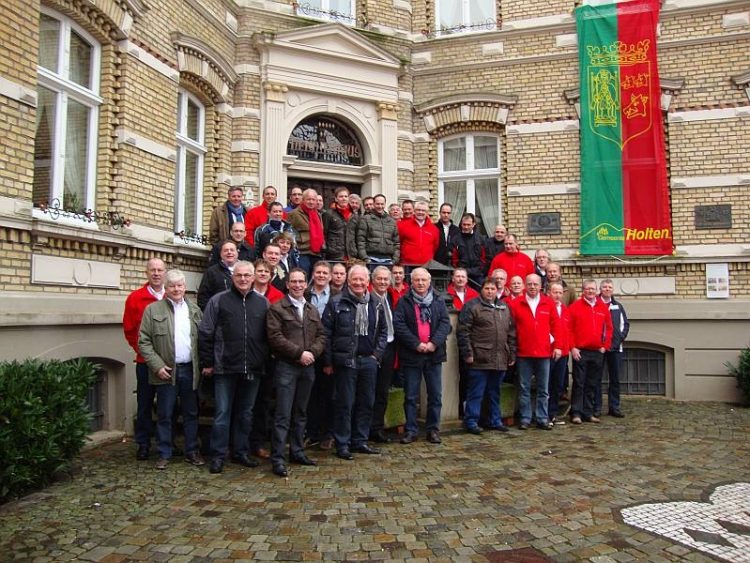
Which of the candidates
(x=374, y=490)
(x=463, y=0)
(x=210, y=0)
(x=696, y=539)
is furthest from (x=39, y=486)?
(x=463, y=0)

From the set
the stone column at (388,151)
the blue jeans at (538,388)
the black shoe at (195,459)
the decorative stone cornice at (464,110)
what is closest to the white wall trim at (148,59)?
the stone column at (388,151)

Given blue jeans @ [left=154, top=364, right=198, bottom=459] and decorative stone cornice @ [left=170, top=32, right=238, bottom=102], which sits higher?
decorative stone cornice @ [left=170, top=32, right=238, bottom=102]

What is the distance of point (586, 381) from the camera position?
8125mm

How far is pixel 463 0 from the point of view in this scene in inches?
467

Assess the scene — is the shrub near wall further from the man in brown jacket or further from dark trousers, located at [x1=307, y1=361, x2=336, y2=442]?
dark trousers, located at [x1=307, y1=361, x2=336, y2=442]

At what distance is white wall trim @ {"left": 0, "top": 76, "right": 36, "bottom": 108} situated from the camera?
584cm

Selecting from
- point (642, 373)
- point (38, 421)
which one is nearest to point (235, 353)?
point (38, 421)

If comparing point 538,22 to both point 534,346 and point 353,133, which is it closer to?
point 353,133

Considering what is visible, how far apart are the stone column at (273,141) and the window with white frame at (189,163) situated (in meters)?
1.00

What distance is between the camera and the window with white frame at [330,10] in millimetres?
11156

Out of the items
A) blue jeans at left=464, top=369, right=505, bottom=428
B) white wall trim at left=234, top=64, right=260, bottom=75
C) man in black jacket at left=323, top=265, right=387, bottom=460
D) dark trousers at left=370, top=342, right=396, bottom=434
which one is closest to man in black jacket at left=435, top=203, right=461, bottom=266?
blue jeans at left=464, top=369, right=505, bottom=428

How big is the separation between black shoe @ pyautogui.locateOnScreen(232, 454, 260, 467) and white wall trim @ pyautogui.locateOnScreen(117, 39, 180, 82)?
5.08 meters

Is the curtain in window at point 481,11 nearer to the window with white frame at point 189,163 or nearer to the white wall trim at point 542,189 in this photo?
the white wall trim at point 542,189

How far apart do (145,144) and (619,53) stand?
7.84 m
